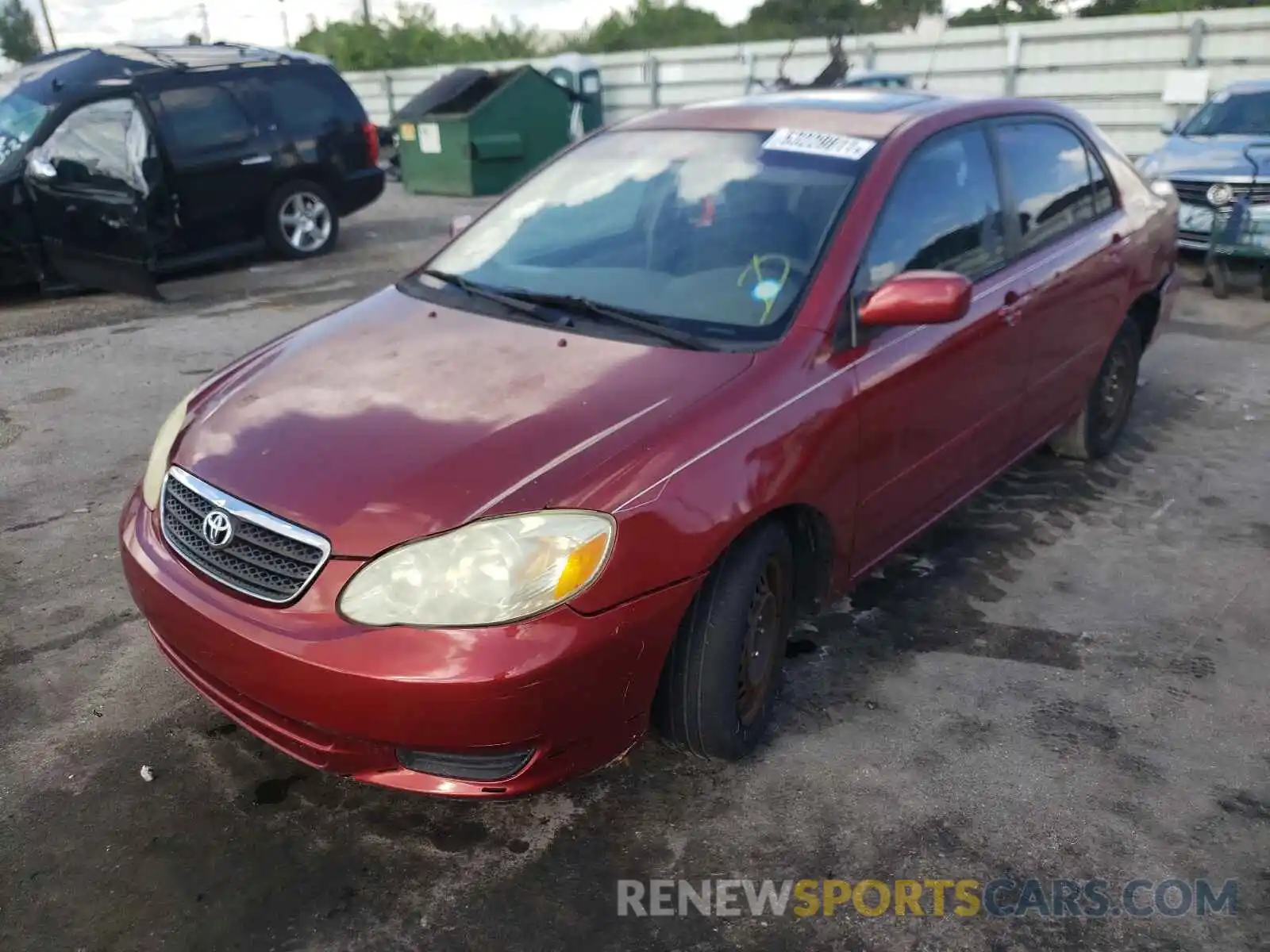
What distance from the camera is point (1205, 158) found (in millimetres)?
8328

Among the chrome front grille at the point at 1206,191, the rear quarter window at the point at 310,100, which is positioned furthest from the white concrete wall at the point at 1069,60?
the rear quarter window at the point at 310,100

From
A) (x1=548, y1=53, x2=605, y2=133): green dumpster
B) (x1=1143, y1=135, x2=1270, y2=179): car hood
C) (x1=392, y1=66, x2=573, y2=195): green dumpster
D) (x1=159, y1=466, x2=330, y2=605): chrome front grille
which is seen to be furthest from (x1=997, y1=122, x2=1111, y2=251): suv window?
(x1=548, y1=53, x2=605, y2=133): green dumpster

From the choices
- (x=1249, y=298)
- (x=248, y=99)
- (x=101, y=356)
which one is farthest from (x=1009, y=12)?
(x=101, y=356)

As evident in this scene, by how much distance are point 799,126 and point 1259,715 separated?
2.25m

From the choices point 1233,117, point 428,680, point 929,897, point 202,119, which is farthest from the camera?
point 1233,117

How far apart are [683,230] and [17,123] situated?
24.4 feet

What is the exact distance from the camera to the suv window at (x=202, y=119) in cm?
862

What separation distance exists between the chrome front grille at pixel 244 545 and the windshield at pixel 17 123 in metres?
6.89

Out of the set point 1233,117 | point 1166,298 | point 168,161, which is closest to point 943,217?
point 1166,298

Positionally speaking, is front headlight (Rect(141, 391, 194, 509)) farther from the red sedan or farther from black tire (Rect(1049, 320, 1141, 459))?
black tire (Rect(1049, 320, 1141, 459))

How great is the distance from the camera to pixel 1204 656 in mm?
3279

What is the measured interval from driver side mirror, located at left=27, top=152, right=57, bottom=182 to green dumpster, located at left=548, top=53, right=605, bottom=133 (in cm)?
1064

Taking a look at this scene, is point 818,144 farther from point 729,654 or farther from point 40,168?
point 40,168

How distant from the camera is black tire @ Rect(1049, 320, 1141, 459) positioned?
15.1 feet
